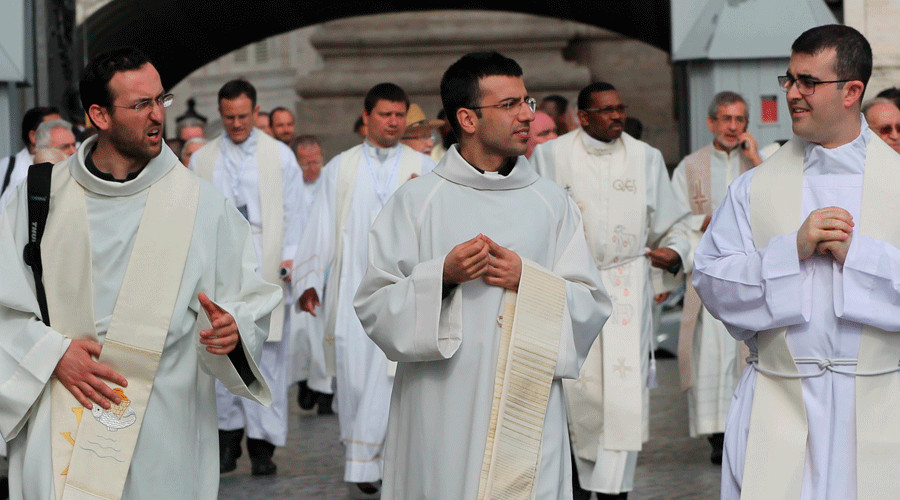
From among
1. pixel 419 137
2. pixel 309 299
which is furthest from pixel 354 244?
pixel 419 137

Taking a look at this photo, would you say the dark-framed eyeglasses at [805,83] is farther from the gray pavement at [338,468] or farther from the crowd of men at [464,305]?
the gray pavement at [338,468]

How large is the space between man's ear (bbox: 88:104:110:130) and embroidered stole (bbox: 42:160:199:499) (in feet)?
0.61

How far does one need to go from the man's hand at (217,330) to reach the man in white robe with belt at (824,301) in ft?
4.73

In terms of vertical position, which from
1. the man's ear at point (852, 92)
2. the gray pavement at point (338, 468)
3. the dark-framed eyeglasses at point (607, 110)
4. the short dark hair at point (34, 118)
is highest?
the short dark hair at point (34, 118)

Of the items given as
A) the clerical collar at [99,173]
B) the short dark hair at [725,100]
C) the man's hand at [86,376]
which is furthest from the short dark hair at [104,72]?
the short dark hair at [725,100]

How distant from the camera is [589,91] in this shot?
7.57 metres

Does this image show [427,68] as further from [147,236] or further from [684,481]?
[147,236]

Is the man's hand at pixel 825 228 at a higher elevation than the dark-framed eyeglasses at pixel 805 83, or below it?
below

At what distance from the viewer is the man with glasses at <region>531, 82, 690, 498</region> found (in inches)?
286

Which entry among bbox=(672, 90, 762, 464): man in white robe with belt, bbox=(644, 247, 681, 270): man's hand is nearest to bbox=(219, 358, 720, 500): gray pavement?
bbox=(672, 90, 762, 464): man in white robe with belt

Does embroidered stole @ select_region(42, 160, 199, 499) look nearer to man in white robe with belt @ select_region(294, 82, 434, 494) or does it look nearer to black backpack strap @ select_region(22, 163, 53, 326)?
black backpack strap @ select_region(22, 163, 53, 326)

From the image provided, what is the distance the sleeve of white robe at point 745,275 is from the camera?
4.09 m

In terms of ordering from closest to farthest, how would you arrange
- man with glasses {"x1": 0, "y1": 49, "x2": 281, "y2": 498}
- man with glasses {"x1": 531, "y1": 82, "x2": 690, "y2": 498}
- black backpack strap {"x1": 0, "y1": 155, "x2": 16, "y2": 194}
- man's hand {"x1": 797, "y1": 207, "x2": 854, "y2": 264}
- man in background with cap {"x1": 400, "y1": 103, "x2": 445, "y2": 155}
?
man's hand {"x1": 797, "y1": 207, "x2": 854, "y2": 264} → man with glasses {"x1": 0, "y1": 49, "x2": 281, "y2": 498} → man with glasses {"x1": 531, "y1": 82, "x2": 690, "y2": 498} → black backpack strap {"x1": 0, "y1": 155, "x2": 16, "y2": 194} → man in background with cap {"x1": 400, "y1": 103, "x2": 445, "y2": 155}

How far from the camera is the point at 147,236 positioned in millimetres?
4402
